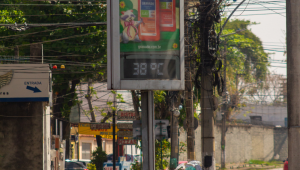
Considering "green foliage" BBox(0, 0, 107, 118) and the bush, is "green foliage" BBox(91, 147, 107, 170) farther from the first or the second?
"green foliage" BBox(0, 0, 107, 118)

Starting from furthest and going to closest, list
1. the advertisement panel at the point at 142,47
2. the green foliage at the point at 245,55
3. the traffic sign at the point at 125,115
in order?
the green foliage at the point at 245,55 → the traffic sign at the point at 125,115 → the advertisement panel at the point at 142,47

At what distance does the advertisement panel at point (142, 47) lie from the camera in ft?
22.4

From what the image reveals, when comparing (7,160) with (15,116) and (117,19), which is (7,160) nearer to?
(15,116)

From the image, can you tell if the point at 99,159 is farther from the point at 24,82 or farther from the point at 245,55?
the point at 245,55

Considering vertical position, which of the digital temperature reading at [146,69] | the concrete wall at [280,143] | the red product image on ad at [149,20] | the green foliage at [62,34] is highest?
the green foliage at [62,34]

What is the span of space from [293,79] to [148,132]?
9.59ft

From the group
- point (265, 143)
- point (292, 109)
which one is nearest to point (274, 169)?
point (265, 143)

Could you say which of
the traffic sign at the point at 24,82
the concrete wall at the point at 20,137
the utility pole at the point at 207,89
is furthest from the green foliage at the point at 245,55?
the utility pole at the point at 207,89

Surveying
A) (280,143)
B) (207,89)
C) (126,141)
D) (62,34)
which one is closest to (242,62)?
(280,143)

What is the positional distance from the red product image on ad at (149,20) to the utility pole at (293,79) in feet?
8.11

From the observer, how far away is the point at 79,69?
21500 millimetres

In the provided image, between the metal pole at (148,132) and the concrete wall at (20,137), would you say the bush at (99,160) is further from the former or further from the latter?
the metal pole at (148,132)

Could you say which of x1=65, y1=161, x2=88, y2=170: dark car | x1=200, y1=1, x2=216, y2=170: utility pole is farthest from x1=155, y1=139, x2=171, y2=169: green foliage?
x1=200, y1=1, x2=216, y2=170: utility pole

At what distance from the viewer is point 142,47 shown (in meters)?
6.94
